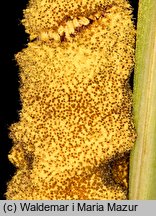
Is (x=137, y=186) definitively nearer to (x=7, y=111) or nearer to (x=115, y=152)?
(x=115, y=152)

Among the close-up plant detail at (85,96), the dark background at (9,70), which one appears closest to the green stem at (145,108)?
the close-up plant detail at (85,96)

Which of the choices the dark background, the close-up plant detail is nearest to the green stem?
the close-up plant detail

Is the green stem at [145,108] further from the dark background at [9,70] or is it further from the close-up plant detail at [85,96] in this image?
the dark background at [9,70]

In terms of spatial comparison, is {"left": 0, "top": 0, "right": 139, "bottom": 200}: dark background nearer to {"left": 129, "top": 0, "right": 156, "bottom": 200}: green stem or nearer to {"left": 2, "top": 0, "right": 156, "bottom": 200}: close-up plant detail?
{"left": 2, "top": 0, "right": 156, "bottom": 200}: close-up plant detail

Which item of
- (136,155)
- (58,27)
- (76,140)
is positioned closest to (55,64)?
(58,27)

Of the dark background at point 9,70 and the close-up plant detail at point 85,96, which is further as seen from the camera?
the dark background at point 9,70
